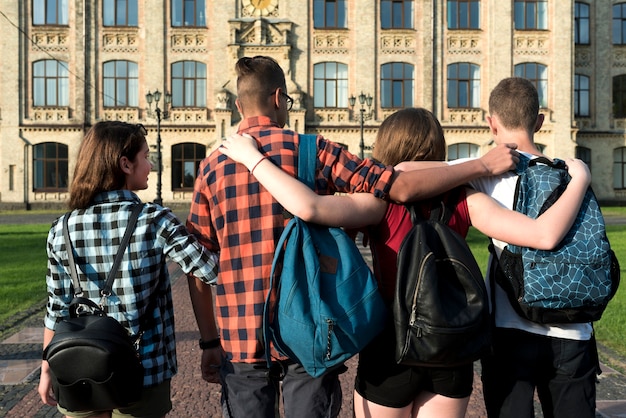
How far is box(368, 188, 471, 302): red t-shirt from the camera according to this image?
92.7 inches

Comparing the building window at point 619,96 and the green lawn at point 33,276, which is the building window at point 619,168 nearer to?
the building window at point 619,96

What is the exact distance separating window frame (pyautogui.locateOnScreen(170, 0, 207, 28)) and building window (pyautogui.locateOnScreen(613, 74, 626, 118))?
2467cm

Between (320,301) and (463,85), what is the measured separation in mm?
33835

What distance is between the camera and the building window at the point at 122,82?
32.9 meters

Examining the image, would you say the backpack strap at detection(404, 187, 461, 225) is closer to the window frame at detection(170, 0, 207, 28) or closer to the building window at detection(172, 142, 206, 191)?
the building window at detection(172, 142, 206, 191)

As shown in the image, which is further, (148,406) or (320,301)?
(148,406)

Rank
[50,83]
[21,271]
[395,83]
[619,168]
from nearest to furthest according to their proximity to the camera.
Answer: [21,271] < [50,83] < [395,83] < [619,168]

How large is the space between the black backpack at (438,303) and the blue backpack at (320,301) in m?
Answer: 0.11

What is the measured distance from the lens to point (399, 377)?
2287mm

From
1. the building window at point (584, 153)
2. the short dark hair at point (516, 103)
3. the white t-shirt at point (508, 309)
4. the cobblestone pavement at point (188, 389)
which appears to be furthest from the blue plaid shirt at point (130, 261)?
the building window at point (584, 153)

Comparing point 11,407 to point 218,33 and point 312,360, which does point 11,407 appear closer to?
point 312,360

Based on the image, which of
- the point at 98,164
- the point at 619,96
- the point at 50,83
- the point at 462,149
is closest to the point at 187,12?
the point at 50,83

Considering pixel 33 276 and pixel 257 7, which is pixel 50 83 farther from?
pixel 33 276

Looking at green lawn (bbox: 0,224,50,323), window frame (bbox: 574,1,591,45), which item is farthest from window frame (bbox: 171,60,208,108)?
window frame (bbox: 574,1,591,45)
